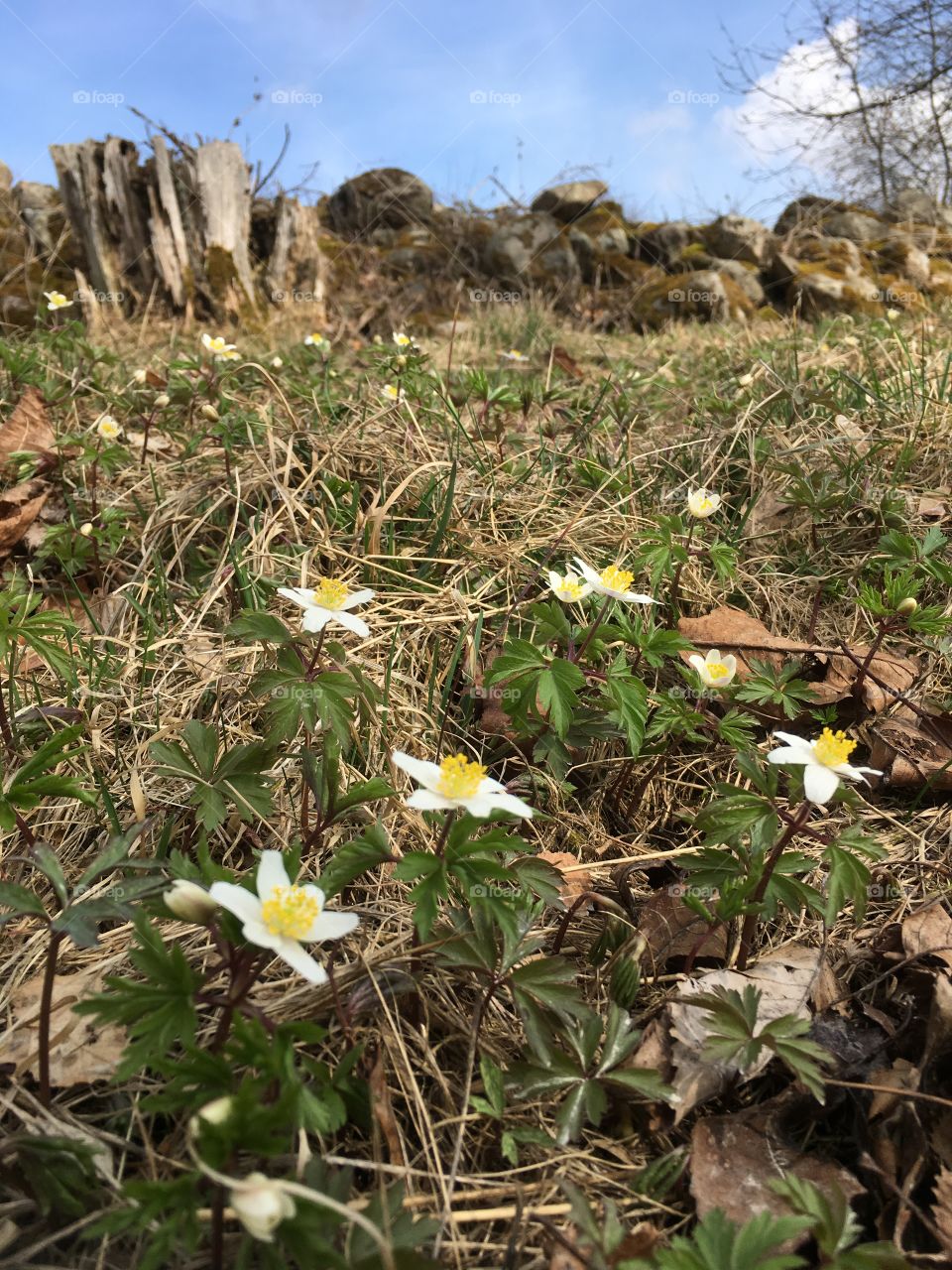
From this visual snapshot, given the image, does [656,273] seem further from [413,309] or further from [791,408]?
[791,408]

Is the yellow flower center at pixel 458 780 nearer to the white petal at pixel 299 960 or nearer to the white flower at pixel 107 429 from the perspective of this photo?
the white petal at pixel 299 960

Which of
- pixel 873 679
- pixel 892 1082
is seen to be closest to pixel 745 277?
pixel 873 679

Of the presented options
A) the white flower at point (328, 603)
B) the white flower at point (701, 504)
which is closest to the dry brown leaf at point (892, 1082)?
the white flower at point (328, 603)

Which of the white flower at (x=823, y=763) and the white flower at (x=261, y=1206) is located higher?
the white flower at (x=823, y=763)

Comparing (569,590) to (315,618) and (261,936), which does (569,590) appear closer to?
(315,618)

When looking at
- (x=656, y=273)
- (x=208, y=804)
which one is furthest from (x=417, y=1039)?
(x=656, y=273)
